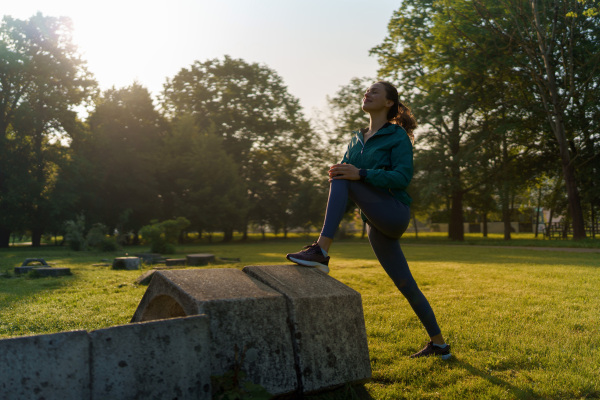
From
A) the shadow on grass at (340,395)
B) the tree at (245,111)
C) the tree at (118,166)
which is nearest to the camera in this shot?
the shadow on grass at (340,395)

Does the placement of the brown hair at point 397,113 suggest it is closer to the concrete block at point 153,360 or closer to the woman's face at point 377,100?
the woman's face at point 377,100

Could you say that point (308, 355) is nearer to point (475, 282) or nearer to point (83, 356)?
point (83, 356)

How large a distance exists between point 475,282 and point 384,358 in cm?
541

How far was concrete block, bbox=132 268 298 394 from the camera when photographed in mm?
2562

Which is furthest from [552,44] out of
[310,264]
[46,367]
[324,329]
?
[46,367]

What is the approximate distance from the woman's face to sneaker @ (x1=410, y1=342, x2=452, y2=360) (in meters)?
2.11

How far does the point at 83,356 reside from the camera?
2180 millimetres

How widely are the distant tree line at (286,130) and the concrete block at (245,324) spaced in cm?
2047

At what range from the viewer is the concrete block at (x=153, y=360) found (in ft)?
7.30

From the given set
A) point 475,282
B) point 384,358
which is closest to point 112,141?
point 475,282

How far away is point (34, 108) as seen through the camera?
32719 mm

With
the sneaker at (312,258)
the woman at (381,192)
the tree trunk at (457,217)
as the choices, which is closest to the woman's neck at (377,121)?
the woman at (381,192)

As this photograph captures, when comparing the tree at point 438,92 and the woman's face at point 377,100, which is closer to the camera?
the woman's face at point 377,100

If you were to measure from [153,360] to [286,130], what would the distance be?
137 ft
